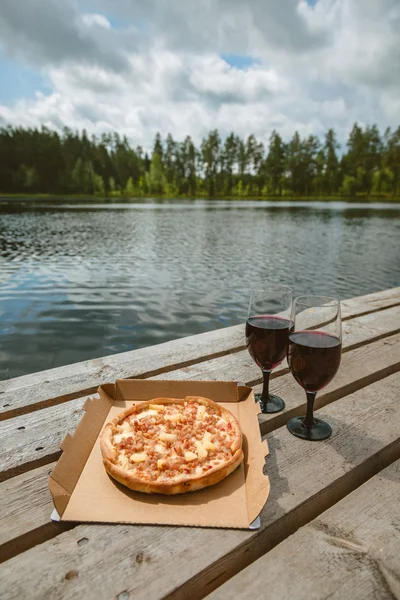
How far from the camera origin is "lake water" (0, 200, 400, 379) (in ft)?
27.0

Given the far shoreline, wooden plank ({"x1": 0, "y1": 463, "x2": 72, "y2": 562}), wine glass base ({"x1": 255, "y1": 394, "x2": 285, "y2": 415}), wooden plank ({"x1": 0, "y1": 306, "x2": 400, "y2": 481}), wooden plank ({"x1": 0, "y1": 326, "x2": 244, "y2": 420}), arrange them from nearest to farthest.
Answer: wooden plank ({"x1": 0, "y1": 463, "x2": 72, "y2": 562}) < wooden plank ({"x1": 0, "y1": 306, "x2": 400, "y2": 481}) < wine glass base ({"x1": 255, "y1": 394, "x2": 285, "y2": 415}) < wooden plank ({"x1": 0, "y1": 326, "x2": 244, "y2": 420}) < the far shoreline

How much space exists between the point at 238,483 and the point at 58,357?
673 cm

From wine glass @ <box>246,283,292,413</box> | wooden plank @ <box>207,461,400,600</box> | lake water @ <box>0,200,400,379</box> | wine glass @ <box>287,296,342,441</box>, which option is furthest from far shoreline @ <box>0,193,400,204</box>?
wooden plank @ <box>207,461,400,600</box>

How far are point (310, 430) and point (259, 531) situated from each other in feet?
1.87

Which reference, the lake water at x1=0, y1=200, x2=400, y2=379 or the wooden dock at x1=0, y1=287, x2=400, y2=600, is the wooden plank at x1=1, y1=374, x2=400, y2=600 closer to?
the wooden dock at x1=0, y1=287, x2=400, y2=600

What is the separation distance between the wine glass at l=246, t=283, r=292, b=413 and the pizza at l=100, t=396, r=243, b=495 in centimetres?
30

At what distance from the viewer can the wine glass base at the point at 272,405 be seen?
1692 millimetres

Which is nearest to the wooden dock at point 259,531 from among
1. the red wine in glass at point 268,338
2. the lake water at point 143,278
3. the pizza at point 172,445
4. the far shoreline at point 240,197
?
the pizza at point 172,445

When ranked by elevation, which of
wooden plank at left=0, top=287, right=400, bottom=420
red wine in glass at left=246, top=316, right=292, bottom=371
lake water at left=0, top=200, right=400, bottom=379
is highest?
red wine in glass at left=246, top=316, right=292, bottom=371

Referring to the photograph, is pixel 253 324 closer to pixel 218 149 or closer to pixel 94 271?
pixel 94 271

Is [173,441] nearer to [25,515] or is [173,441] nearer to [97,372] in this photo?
[25,515]

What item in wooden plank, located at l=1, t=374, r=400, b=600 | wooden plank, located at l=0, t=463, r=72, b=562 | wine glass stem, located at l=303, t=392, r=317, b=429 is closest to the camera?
wooden plank, located at l=1, t=374, r=400, b=600

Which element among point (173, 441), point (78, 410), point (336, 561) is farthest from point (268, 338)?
point (78, 410)

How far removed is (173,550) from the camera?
Answer: 3.29ft
